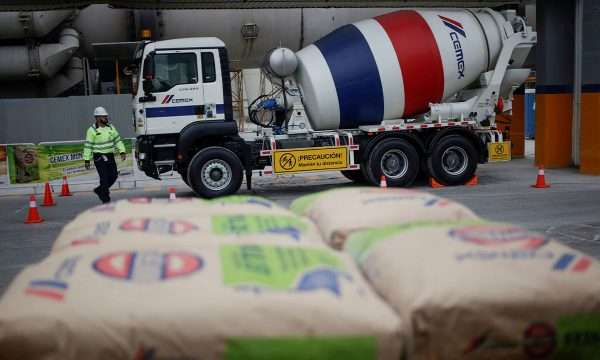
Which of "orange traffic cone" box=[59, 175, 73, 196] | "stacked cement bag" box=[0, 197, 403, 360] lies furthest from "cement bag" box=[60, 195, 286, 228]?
"orange traffic cone" box=[59, 175, 73, 196]

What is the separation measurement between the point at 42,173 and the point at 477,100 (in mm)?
10385

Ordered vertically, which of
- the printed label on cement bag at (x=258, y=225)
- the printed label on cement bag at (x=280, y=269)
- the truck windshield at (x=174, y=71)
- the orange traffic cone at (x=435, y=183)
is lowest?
the orange traffic cone at (x=435, y=183)

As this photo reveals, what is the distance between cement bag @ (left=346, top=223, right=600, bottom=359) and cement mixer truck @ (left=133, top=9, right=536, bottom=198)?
11421mm

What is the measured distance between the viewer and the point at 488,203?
1334 cm

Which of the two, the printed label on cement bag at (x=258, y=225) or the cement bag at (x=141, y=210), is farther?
the cement bag at (x=141, y=210)

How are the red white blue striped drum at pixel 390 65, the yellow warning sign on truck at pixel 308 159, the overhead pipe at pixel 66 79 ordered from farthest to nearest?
1. the overhead pipe at pixel 66 79
2. the yellow warning sign on truck at pixel 308 159
3. the red white blue striped drum at pixel 390 65

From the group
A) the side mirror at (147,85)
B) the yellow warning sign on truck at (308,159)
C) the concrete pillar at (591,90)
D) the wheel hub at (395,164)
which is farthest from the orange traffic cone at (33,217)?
the concrete pillar at (591,90)

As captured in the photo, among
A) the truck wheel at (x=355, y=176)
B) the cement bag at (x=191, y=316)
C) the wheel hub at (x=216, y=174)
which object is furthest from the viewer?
the truck wheel at (x=355, y=176)

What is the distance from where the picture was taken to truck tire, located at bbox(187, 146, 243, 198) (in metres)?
14.5

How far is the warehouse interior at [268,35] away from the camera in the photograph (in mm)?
17453

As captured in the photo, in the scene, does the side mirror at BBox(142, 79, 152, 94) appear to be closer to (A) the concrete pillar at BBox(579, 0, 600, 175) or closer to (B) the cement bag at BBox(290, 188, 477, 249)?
(A) the concrete pillar at BBox(579, 0, 600, 175)

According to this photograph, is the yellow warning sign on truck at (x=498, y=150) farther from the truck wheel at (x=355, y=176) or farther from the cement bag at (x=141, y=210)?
the cement bag at (x=141, y=210)

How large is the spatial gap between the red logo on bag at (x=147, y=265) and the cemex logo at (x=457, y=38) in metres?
12.9

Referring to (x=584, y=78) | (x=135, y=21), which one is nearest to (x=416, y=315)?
(x=584, y=78)
